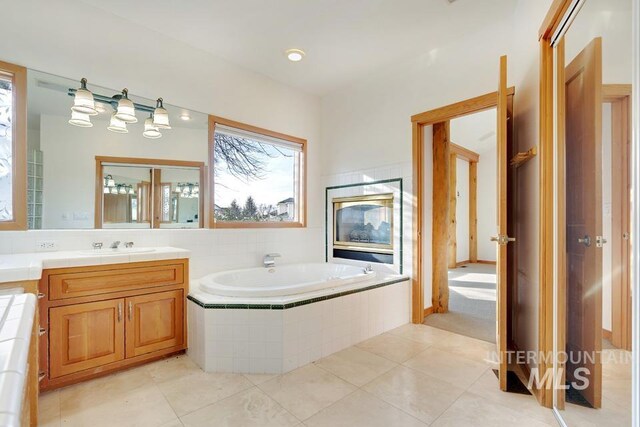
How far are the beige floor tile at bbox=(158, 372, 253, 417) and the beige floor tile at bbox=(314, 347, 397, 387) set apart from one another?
1.92 ft

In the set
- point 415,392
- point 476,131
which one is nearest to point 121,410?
point 415,392

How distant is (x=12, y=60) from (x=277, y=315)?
2.46 metres

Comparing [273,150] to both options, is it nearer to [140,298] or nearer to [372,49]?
[372,49]

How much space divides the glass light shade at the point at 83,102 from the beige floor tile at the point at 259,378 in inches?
87.9

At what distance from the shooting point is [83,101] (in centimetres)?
219

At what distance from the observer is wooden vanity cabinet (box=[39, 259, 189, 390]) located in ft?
5.91

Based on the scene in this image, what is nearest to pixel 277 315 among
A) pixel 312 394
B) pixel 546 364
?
pixel 312 394

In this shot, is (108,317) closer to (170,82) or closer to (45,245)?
(45,245)

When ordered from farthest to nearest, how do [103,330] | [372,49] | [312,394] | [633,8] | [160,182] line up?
[372,49], [160,182], [103,330], [312,394], [633,8]

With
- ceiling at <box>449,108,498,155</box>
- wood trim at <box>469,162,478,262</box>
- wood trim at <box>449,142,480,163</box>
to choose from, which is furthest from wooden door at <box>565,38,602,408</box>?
wood trim at <box>469,162,478,262</box>

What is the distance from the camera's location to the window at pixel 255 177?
10.1ft

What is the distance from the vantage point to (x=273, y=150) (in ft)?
11.8

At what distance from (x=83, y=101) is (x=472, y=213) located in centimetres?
713

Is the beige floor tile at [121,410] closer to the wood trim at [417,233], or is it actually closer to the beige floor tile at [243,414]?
the beige floor tile at [243,414]
